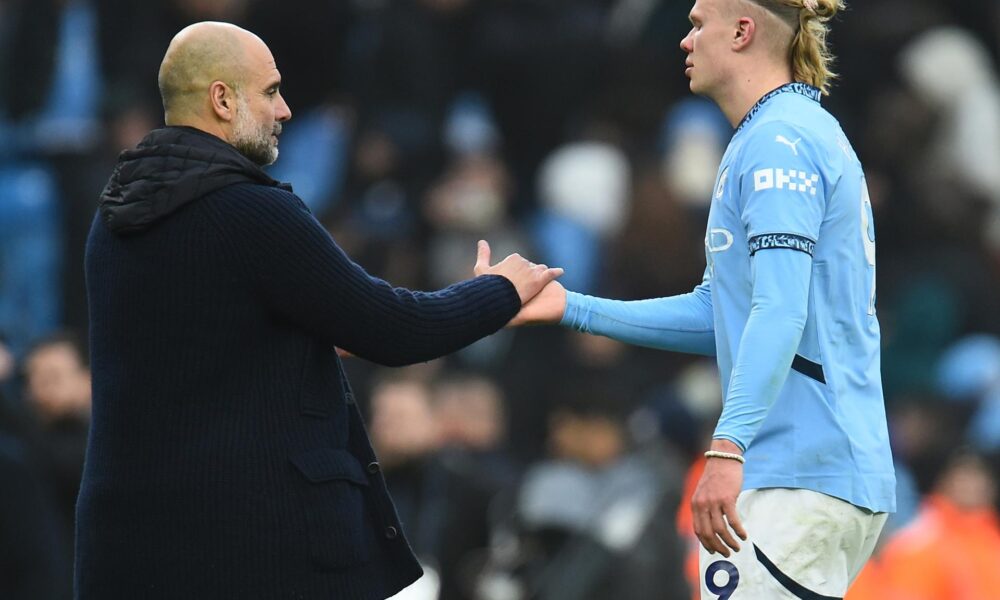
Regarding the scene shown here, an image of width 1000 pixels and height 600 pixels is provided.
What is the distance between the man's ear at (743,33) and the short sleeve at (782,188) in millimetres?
284

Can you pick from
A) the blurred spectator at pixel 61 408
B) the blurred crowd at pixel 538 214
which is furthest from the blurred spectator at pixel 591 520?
the blurred spectator at pixel 61 408

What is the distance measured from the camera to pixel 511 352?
11523mm

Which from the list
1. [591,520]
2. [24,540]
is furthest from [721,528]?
[591,520]

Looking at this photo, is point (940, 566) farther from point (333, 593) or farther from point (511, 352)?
point (333, 593)

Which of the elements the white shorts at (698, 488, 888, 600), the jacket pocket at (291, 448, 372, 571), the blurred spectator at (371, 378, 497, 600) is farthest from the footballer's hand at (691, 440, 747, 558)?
the blurred spectator at (371, 378, 497, 600)

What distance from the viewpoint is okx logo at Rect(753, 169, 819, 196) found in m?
4.70

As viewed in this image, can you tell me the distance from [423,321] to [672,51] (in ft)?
27.5

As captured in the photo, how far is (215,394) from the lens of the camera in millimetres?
4750

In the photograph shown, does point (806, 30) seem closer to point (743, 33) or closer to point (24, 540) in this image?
point (743, 33)

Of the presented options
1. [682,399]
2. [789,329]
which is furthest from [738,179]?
[682,399]

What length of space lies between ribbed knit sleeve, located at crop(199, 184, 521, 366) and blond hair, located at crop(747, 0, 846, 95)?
1.10 metres

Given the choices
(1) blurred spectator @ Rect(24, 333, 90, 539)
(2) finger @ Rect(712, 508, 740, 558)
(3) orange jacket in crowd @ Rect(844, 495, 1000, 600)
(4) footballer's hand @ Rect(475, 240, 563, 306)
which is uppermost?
(4) footballer's hand @ Rect(475, 240, 563, 306)

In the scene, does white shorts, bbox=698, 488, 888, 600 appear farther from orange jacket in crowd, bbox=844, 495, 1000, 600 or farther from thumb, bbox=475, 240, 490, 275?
orange jacket in crowd, bbox=844, 495, 1000, 600

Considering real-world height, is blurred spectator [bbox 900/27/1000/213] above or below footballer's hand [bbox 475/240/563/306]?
below
